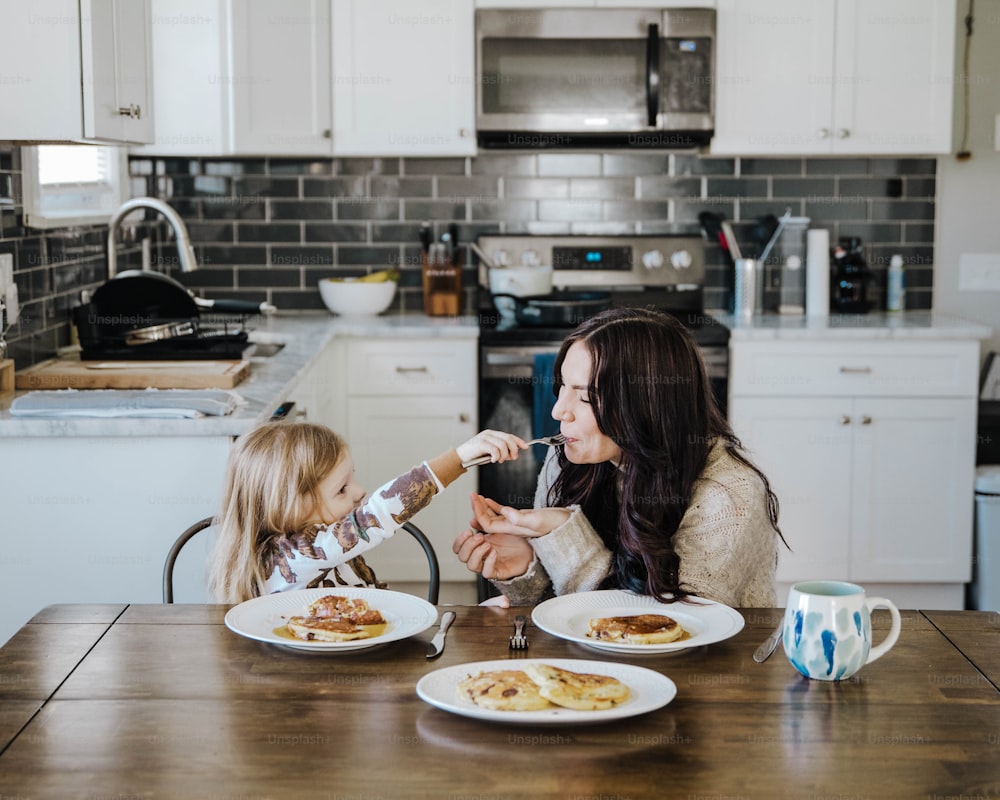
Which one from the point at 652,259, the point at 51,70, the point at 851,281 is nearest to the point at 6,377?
the point at 51,70

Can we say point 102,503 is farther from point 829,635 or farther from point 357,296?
point 357,296

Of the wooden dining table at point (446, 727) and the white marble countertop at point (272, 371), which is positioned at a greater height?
the white marble countertop at point (272, 371)

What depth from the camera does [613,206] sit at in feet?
15.0

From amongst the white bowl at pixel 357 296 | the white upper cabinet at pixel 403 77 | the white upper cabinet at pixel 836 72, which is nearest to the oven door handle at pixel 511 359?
the white bowl at pixel 357 296

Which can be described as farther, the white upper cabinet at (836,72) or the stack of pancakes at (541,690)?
the white upper cabinet at (836,72)

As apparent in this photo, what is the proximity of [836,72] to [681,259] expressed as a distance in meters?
0.83

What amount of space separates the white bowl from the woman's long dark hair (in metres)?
2.52

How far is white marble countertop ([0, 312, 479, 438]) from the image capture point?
2.42 m

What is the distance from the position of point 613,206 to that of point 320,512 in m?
2.81

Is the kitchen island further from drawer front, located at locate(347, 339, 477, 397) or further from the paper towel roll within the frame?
the paper towel roll

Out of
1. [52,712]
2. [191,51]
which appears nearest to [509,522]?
[52,712]

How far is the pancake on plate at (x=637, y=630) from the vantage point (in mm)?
1459

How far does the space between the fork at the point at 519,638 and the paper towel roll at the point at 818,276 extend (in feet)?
10.0

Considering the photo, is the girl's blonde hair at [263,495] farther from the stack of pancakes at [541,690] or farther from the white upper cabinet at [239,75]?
the white upper cabinet at [239,75]
